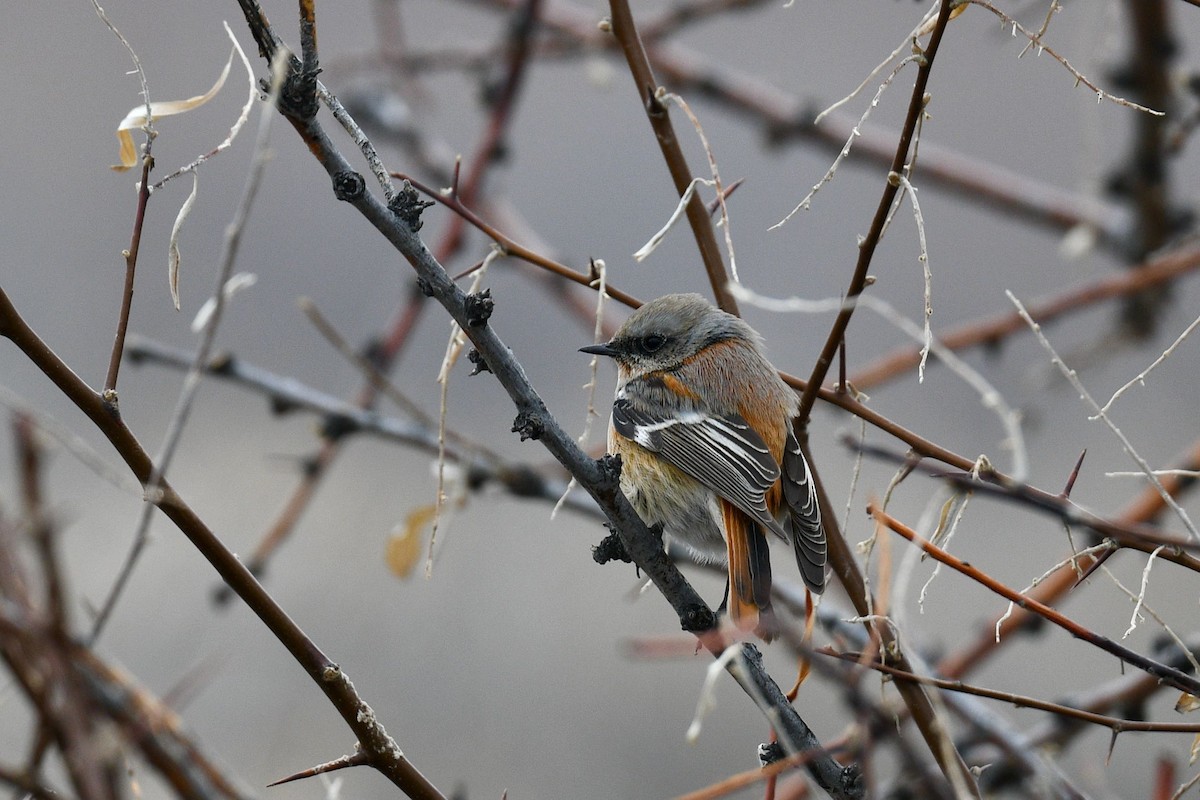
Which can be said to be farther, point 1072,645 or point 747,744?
point 1072,645

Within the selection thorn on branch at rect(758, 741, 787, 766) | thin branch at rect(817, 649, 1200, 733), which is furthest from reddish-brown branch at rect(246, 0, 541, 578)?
thin branch at rect(817, 649, 1200, 733)

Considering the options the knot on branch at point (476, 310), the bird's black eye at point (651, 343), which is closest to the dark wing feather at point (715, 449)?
the bird's black eye at point (651, 343)

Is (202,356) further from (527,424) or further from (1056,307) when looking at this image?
(1056,307)

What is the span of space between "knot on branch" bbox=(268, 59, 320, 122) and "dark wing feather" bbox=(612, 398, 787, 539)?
1.50m

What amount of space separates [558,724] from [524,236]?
279cm

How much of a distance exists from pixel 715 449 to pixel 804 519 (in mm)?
311

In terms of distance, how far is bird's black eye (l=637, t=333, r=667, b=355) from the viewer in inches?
121

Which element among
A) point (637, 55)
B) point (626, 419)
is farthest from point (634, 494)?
point (637, 55)

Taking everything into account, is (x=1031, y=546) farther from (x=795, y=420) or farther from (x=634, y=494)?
(x=795, y=420)

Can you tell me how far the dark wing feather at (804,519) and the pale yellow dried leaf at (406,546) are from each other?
75 centimetres

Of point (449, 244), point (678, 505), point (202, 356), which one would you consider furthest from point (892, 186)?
point (678, 505)

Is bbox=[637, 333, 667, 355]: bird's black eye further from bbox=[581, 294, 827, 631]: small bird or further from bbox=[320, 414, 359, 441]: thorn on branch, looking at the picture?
bbox=[320, 414, 359, 441]: thorn on branch

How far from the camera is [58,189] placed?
6902 mm

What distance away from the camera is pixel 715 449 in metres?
2.74
